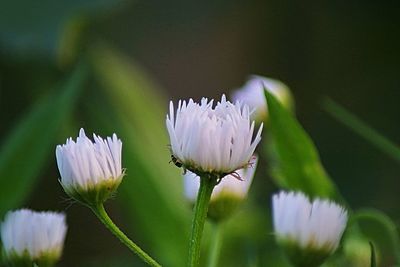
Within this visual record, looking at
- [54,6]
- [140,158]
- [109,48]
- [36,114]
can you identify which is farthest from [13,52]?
[36,114]

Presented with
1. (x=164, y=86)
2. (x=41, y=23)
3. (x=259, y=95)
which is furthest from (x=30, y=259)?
(x=164, y=86)

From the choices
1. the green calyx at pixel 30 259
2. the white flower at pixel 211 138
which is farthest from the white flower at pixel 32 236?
the white flower at pixel 211 138

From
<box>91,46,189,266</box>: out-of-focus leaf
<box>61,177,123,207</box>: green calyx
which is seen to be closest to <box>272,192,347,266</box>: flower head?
<box>61,177,123,207</box>: green calyx

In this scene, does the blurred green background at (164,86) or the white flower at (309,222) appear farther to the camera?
the blurred green background at (164,86)

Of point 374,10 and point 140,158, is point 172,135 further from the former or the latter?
point 374,10

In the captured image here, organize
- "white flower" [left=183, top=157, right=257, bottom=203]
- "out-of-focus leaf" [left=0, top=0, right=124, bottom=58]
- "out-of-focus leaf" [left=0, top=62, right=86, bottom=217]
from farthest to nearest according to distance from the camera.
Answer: "out-of-focus leaf" [left=0, top=0, right=124, bottom=58] → "out-of-focus leaf" [left=0, top=62, right=86, bottom=217] → "white flower" [left=183, top=157, right=257, bottom=203]

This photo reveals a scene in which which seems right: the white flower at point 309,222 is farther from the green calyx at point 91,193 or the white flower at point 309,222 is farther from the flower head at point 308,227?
the green calyx at point 91,193

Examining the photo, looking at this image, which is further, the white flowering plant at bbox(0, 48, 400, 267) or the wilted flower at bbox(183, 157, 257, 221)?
the wilted flower at bbox(183, 157, 257, 221)

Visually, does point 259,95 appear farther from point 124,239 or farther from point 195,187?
point 124,239

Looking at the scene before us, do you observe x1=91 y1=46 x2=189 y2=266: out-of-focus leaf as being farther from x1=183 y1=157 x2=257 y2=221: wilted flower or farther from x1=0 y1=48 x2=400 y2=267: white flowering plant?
x1=183 y1=157 x2=257 y2=221: wilted flower
